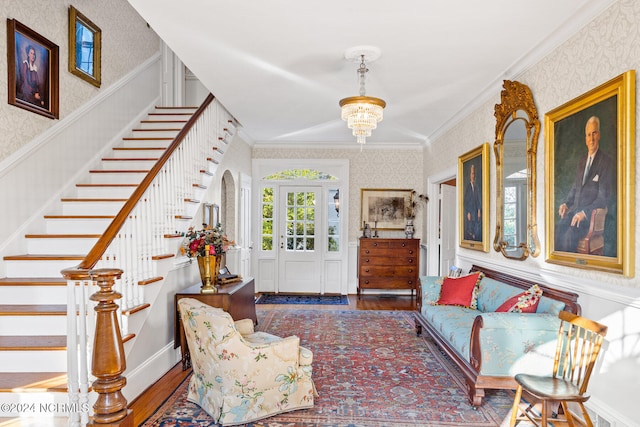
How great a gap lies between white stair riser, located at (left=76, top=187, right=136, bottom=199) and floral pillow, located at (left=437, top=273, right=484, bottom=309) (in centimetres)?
358

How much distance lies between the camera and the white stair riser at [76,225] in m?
3.87

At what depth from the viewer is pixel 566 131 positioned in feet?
9.60

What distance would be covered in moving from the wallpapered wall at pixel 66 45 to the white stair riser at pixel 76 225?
0.76 m

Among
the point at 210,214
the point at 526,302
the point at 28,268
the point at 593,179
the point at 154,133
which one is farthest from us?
the point at 154,133

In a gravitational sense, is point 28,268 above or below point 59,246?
below

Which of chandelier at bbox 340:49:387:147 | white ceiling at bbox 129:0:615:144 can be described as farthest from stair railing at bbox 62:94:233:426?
chandelier at bbox 340:49:387:147

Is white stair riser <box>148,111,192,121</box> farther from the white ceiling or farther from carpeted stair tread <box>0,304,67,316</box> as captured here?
carpeted stair tread <box>0,304,67,316</box>

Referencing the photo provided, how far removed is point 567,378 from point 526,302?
0.68m

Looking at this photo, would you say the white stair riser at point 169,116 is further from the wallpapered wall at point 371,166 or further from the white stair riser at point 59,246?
the white stair riser at point 59,246

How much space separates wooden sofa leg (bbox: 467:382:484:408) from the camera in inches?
114

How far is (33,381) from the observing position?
99.5 inches

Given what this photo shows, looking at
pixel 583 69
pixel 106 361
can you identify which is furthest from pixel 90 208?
pixel 583 69

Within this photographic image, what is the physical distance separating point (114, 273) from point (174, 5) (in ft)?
6.32

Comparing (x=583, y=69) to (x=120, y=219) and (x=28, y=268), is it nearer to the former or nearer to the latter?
(x=120, y=219)
